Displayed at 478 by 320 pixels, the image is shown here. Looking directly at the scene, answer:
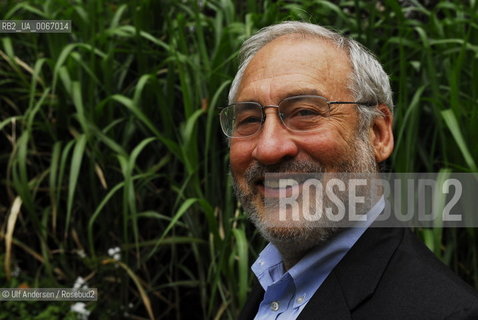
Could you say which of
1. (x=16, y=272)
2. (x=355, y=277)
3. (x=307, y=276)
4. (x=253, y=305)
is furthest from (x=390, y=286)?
(x=16, y=272)

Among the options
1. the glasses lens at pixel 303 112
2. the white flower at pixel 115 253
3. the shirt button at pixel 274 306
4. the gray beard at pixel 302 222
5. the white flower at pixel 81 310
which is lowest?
the white flower at pixel 81 310

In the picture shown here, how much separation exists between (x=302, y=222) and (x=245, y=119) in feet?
1.05

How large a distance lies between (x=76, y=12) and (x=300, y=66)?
1.76m

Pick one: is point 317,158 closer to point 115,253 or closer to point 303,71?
point 303,71

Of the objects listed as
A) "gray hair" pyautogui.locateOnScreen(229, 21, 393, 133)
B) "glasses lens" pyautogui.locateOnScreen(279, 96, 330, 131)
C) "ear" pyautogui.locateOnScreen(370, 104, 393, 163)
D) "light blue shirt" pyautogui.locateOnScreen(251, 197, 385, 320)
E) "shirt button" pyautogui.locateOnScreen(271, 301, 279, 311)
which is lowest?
"shirt button" pyautogui.locateOnScreen(271, 301, 279, 311)

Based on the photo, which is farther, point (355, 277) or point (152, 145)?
point (152, 145)

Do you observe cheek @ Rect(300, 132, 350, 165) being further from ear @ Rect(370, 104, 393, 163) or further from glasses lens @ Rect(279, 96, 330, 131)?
ear @ Rect(370, 104, 393, 163)

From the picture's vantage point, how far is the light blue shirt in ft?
4.96

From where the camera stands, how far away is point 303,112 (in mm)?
1595

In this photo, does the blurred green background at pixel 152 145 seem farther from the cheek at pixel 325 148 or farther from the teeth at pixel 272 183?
the cheek at pixel 325 148

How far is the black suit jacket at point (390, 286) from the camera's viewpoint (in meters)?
1.29

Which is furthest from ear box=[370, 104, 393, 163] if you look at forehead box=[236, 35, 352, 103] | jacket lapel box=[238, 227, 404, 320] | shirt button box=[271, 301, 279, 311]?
shirt button box=[271, 301, 279, 311]

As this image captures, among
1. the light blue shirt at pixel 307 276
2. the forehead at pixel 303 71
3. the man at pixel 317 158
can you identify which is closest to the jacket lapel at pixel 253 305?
the man at pixel 317 158

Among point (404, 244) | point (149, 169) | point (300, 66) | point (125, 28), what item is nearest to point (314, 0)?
point (125, 28)
